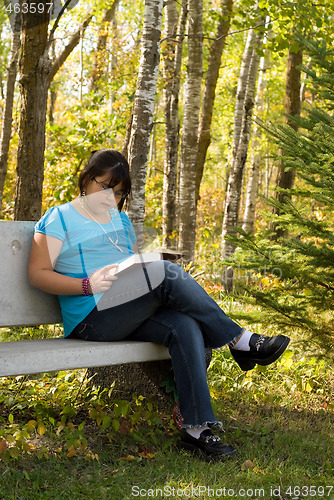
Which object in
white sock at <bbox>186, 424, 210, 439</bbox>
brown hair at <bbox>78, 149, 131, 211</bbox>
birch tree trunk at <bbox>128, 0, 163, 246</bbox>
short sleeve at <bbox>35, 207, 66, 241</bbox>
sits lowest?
white sock at <bbox>186, 424, 210, 439</bbox>

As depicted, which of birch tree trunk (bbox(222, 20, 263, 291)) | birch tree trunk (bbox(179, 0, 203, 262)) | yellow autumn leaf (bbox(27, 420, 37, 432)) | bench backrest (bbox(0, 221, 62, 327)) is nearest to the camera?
yellow autumn leaf (bbox(27, 420, 37, 432))

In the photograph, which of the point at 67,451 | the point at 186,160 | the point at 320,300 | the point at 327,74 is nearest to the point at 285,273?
the point at 320,300

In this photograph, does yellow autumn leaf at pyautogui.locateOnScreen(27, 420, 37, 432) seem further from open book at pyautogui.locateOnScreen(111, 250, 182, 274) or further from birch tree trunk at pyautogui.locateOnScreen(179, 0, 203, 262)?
birch tree trunk at pyautogui.locateOnScreen(179, 0, 203, 262)

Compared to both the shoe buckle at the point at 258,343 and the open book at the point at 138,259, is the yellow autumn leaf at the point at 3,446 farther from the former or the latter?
the shoe buckle at the point at 258,343

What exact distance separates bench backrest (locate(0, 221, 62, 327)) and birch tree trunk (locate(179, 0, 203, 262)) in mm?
4520

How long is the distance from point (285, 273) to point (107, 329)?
132 cm

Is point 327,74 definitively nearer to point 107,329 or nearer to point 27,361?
point 107,329

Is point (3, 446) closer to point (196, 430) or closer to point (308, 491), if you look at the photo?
point (196, 430)

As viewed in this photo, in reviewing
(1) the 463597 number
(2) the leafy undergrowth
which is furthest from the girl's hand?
(1) the 463597 number

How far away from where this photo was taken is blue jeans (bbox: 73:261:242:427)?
2.84 meters

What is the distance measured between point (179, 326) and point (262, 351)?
506 mm

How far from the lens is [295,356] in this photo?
14.8 ft

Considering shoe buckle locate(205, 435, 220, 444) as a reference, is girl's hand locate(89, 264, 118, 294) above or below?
above

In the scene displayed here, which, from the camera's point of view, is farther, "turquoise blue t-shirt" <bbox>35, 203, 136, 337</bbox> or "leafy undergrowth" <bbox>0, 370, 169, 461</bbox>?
"turquoise blue t-shirt" <bbox>35, 203, 136, 337</bbox>
